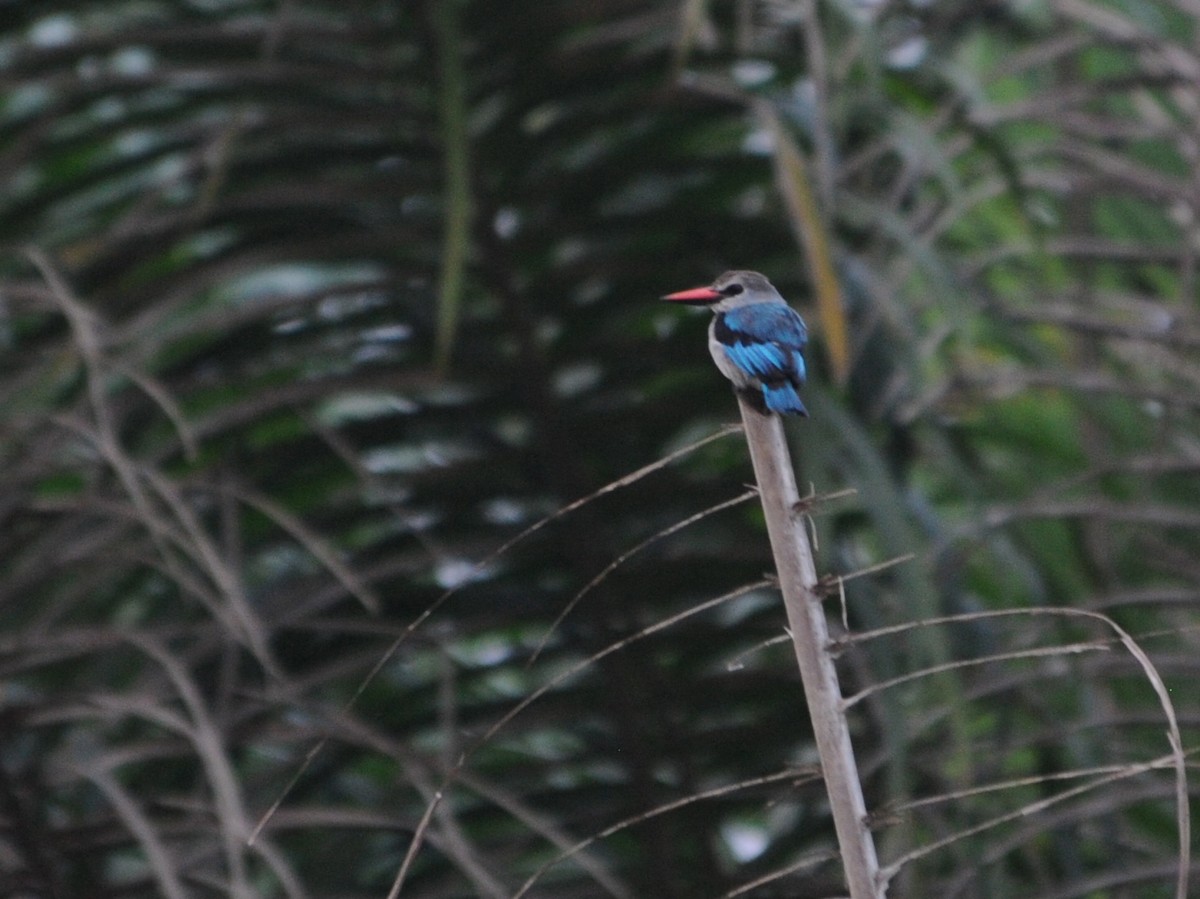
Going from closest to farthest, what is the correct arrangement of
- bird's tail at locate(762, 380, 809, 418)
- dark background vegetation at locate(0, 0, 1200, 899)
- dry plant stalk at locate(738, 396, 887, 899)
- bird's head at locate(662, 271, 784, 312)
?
dry plant stalk at locate(738, 396, 887, 899), bird's tail at locate(762, 380, 809, 418), bird's head at locate(662, 271, 784, 312), dark background vegetation at locate(0, 0, 1200, 899)

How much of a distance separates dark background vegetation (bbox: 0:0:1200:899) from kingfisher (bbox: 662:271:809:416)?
2.40ft

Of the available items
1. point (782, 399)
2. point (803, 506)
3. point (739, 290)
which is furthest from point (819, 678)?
point (739, 290)

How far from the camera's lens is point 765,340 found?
3.99 ft

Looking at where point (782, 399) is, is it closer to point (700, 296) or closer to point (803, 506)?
point (700, 296)

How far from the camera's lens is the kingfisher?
3.82ft

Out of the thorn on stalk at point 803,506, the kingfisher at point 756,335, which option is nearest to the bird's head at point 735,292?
the kingfisher at point 756,335

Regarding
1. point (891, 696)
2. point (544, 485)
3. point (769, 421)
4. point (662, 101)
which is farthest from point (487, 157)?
point (769, 421)

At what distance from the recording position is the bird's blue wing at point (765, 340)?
1.18 meters

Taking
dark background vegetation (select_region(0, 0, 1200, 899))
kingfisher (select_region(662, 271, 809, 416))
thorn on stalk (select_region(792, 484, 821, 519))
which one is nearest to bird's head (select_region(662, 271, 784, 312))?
kingfisher (select_region(662, 271, 809, 416))

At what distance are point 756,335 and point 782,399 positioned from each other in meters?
0.10

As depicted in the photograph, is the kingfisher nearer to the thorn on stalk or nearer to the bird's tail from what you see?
the bird's tail

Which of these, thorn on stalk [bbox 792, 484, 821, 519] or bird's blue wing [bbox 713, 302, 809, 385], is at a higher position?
thorn on stalk [bbox 792, 484, 821, 519]

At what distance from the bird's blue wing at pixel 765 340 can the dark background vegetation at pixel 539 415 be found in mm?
725

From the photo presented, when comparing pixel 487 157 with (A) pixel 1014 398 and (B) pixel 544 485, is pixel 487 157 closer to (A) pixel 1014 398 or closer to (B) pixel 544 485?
(B) pixel 544 485
